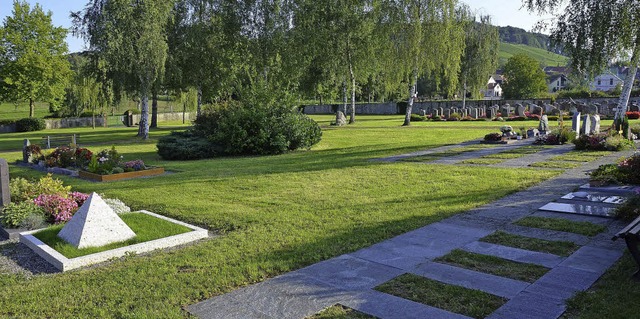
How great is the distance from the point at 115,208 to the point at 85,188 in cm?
370

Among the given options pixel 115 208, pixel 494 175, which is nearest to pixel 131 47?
pixel 115 208

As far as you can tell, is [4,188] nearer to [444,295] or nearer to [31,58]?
[444,295]

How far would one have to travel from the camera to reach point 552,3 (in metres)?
16.5

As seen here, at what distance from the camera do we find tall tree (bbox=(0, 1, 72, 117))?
4588 centimetres

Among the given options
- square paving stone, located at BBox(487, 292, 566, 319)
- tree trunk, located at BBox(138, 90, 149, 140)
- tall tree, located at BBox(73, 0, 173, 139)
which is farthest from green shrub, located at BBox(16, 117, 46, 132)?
Answer: square paving stone, located at BBox(487, 292, 566, 319)

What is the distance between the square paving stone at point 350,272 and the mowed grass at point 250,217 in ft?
0.77

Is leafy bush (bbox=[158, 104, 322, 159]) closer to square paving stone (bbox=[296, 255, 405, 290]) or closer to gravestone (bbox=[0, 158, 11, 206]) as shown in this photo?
gravestone (bbox=[0, 158, 11, 206])

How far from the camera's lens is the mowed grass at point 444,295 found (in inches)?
163

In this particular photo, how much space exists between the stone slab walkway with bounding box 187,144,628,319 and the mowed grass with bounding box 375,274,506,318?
9 centimetres

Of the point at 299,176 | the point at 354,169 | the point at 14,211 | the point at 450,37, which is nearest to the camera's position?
the point at 14,211

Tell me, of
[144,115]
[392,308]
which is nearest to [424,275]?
[392,308]

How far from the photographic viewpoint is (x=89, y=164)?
1354 centimetres

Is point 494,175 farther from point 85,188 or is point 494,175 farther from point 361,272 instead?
point 85,188

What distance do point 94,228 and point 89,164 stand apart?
26.9 ft
